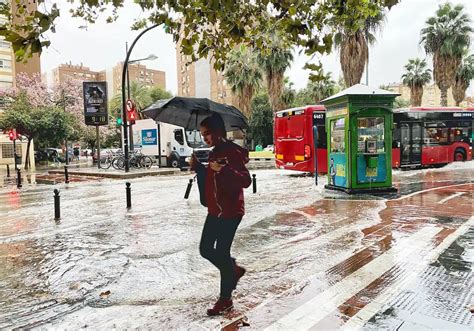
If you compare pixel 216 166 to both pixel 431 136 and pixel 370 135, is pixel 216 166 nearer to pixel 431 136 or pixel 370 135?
pixel 370 135

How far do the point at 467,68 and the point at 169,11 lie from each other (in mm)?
41576

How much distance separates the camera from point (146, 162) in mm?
25234

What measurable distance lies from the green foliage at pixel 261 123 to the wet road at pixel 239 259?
4406 cm

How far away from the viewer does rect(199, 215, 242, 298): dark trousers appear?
3912 mm

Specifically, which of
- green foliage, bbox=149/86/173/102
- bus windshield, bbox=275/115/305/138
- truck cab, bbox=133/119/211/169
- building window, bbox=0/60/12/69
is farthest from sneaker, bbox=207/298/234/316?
green foliage, bbox=149/86/173/102

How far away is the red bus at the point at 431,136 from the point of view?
19906 mm

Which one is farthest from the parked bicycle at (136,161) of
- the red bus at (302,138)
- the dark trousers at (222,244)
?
the dark trousers at (222,244)

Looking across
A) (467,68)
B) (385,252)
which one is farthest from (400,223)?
(467,68)

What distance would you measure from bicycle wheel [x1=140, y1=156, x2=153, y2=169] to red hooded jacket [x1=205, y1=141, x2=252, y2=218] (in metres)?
21.7

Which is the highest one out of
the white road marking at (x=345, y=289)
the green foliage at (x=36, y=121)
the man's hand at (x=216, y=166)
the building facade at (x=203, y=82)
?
the building facade at (x=203, y=82)

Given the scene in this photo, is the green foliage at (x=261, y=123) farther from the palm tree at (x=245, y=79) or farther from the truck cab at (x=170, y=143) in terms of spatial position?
the truck cab at (x=170, y=143)

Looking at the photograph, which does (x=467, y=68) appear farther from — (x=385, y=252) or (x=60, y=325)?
(x=60, y=325)

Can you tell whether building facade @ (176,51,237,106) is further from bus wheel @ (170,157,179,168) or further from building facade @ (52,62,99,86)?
building facade @ (52,62,99,86)

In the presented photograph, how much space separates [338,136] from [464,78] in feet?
113
